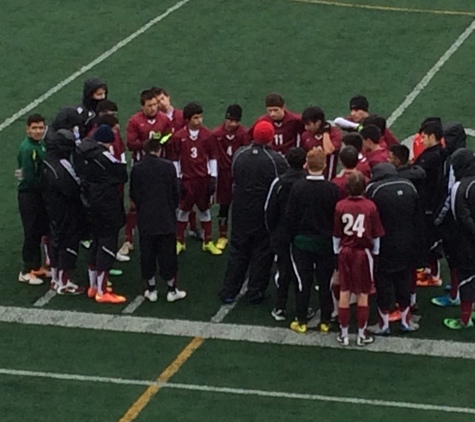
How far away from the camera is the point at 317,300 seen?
14.4m

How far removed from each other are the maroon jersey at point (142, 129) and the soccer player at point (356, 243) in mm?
2804

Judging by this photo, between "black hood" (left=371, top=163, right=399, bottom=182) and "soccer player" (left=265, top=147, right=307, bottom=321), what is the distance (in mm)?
685

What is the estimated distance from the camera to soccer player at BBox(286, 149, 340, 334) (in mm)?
13195

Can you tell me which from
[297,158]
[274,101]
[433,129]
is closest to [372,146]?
[433,129]

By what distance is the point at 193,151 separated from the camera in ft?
49.8

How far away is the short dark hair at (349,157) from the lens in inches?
521

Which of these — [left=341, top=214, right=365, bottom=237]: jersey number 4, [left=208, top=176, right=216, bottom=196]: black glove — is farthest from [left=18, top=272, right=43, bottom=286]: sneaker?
[left=341, top=214, right=365, bottom=237]: jersey number 4

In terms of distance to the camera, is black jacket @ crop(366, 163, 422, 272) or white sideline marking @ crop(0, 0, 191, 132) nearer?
black jacket @ crop(366, 163, 422, 272)

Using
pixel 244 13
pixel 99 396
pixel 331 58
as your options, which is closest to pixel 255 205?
pixel 99 396

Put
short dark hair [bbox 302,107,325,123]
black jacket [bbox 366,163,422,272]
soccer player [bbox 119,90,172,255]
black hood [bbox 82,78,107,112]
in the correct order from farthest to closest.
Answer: black hood [bbox 82,78,107,112] → soccer player [bbox 119,90,172,255] → short dark hair [bbox 302,107,325,123] → black jacket [bbox 366,163,422,272]

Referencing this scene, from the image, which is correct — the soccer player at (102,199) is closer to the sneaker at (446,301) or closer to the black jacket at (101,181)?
the black jacket at (101,181)

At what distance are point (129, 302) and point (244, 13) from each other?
33.4 feet

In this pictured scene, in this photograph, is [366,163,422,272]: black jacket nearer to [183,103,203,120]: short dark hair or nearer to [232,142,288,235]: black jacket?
[232,142,288,235]: black jacket

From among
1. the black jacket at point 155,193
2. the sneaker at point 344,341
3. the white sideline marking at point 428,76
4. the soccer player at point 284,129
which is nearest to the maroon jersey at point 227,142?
the soccer player at point 284,129
